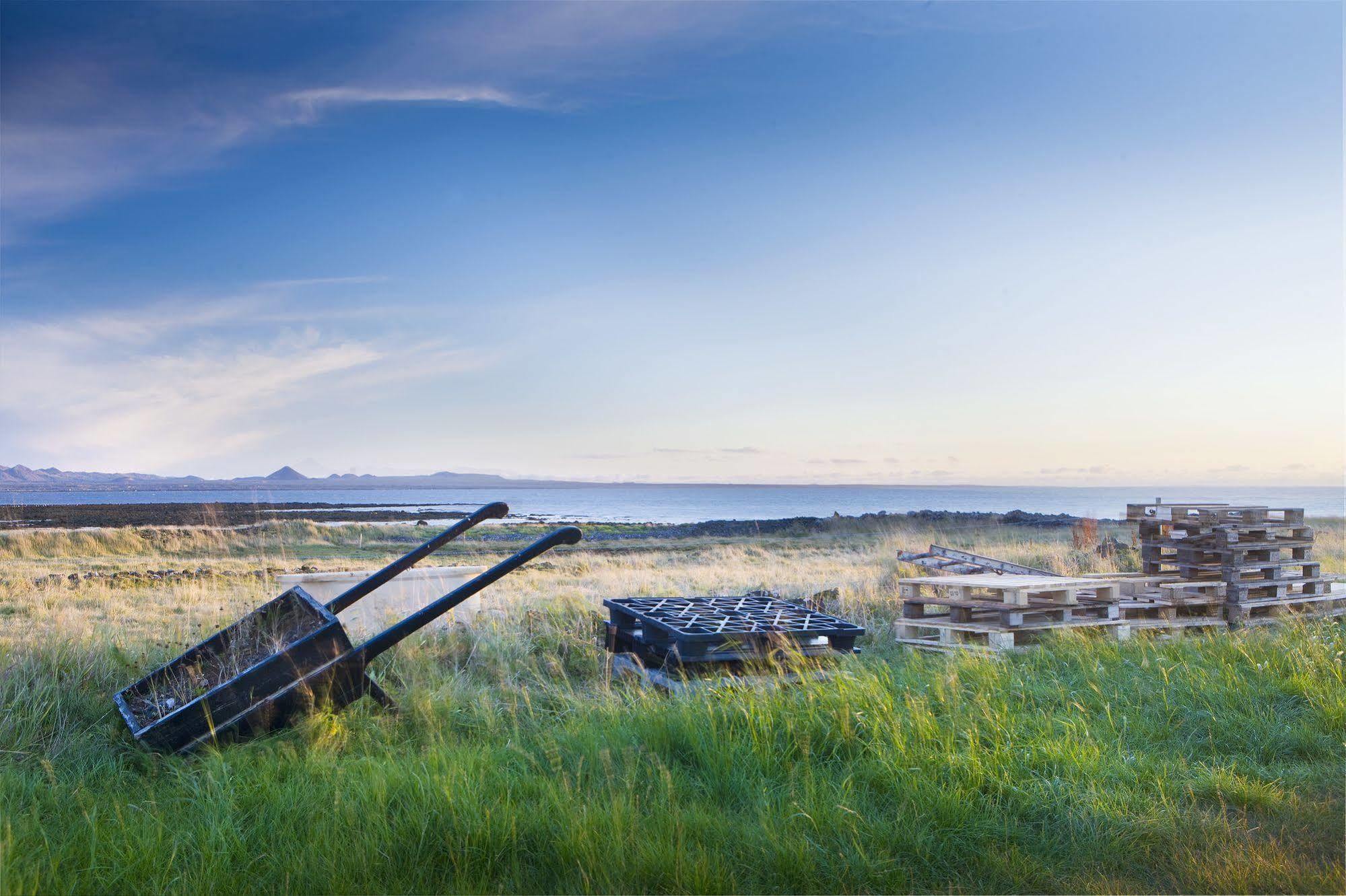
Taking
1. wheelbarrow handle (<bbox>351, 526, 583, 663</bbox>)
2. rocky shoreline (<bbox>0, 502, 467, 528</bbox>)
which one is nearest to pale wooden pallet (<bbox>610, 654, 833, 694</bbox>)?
wheelbarrow handle (<bbox>351, 526, 583, 663</bbox>)

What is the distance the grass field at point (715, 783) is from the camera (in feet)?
10.1

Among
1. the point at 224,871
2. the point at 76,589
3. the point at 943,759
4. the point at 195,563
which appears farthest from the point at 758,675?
the point at 195,563

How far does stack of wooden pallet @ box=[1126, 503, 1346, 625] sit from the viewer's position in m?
8.46

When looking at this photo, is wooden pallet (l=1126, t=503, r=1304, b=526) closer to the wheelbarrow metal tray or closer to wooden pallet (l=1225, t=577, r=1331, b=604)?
wooden pallet (l=1225, t=577, r=1331, b=604)

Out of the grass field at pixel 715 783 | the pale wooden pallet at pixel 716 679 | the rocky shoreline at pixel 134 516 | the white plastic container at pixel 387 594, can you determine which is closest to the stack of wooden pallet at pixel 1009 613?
the grass field at pixel 715 783

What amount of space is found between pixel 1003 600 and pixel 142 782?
6980mm

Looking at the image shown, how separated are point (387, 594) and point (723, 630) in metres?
4.85

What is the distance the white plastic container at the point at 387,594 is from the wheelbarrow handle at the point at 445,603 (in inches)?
136

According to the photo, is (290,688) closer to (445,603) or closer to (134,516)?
(445,603)

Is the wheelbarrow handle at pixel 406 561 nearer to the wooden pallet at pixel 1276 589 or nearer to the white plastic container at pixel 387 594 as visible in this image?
the white plastic container at pixel 387 594

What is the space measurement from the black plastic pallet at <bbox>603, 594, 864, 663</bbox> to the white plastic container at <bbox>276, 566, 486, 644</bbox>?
2501mm

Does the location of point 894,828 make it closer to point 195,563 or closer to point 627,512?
point 195,563

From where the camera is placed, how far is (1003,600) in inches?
302

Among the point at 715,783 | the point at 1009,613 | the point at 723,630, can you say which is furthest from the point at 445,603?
the point at 1009,613
